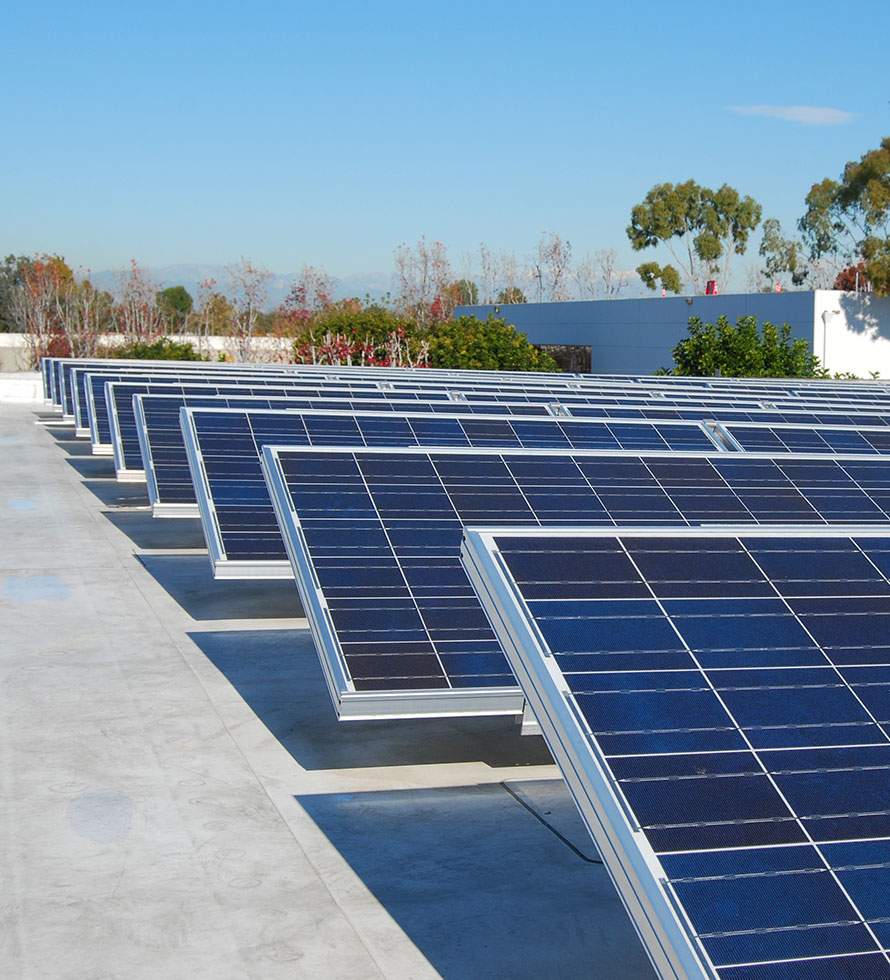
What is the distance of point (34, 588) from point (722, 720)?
32.5 ft

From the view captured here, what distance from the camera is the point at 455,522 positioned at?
907cm

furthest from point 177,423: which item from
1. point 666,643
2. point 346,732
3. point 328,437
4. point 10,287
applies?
point 10,287

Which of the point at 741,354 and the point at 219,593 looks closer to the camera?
the point at 219,593

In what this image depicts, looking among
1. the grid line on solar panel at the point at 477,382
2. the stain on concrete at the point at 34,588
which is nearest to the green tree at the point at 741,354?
the grid line on solar panel at the point at 477,382

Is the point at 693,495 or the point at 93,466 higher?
the point at 693,495

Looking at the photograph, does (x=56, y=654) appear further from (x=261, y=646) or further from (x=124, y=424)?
(x=124, y=424)

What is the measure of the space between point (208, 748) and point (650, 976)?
376 centimetres

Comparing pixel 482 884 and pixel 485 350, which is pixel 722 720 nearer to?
pixel 482 884

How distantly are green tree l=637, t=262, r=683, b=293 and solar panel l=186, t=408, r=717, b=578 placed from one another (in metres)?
80.4

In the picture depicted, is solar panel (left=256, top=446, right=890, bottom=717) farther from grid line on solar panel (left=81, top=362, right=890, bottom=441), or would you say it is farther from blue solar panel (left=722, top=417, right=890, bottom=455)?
grid line on solar panel (left=81, top=362, right=890, bottom=441)

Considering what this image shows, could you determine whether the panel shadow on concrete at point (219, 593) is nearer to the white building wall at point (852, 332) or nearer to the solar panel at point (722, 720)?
the solar panel at point (722, 720)

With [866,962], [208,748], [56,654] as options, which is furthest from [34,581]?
[866,962]

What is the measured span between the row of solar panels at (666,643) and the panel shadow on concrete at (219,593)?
150cm

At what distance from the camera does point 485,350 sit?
39.8 meters
